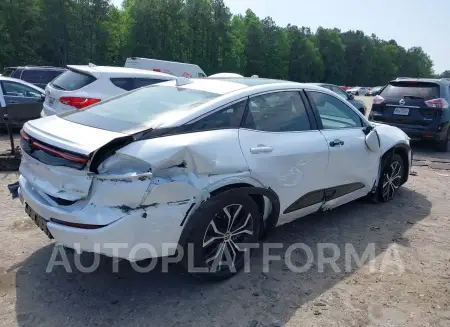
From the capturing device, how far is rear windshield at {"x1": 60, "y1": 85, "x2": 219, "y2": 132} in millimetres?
3166

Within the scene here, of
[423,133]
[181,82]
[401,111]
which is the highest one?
[181,82]

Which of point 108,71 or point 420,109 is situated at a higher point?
point 108,71

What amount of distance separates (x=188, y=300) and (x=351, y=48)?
376ft

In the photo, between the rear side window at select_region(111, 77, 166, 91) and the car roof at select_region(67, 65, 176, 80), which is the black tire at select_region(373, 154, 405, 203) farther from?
the rear side window at select_region(111, 77, 166, 91)

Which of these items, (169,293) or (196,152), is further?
(169,293)

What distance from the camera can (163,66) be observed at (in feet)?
59.4

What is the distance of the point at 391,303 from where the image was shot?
310cm

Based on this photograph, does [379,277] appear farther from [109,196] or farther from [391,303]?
[109,196]

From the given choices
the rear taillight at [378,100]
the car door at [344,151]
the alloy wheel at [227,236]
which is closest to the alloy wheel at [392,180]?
the car door at [344,151]

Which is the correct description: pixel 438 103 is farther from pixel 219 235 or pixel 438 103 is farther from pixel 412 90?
pixel 219 235

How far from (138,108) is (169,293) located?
1539 millimetres

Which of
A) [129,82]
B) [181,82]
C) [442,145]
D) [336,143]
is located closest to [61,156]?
[181,82]

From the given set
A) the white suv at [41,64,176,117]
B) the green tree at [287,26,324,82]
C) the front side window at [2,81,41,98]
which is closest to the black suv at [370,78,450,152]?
the white suv at [41,64,176,117]

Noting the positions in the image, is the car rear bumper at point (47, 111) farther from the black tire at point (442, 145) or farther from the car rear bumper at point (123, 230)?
the black tire at point (442, 145)
